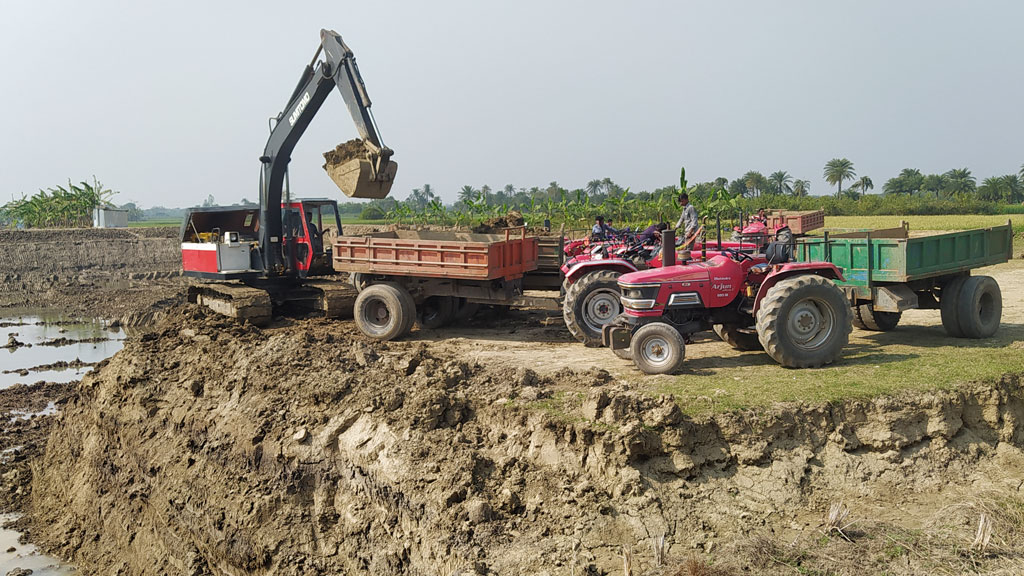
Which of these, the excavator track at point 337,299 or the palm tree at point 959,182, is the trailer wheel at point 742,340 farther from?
the palm tree at point 959,182

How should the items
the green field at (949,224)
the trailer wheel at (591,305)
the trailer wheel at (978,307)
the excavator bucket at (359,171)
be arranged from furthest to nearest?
the green field at (949,224), the excavator bucket at (359,171), the trailer wheel at (591,305), the trailer wheel at (978,307)

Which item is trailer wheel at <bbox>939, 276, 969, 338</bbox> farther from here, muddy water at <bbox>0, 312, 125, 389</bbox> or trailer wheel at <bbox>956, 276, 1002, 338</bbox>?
muddy water at <bbox>0, 312, 125, 389</bbox>

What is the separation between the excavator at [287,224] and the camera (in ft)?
43.7

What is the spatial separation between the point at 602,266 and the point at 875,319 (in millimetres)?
4129

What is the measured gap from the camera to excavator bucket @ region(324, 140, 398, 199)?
1298 centimetres

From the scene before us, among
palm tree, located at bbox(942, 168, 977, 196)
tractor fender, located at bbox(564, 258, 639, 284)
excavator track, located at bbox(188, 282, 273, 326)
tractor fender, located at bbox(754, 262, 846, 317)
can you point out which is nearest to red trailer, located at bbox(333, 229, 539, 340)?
tractor fender, located at bbox(564, 258, 639, 284)

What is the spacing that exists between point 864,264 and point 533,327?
5.35m

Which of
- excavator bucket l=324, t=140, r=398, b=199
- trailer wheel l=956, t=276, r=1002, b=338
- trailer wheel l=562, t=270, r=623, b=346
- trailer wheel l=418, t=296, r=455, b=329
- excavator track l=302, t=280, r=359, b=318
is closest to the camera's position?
trailer wheel l=956, t=276, r=1002, b=338

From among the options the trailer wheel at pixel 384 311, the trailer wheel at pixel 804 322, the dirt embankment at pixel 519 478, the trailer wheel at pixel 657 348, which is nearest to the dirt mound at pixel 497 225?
the trailer wheel at pixel 384 311

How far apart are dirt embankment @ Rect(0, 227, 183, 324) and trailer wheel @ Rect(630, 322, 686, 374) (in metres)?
17.8

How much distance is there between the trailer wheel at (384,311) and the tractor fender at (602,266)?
2.63m

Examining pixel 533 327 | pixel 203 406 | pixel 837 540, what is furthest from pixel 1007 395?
pixel 203 406

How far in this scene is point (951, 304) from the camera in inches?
410

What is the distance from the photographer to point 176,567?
803 cm
